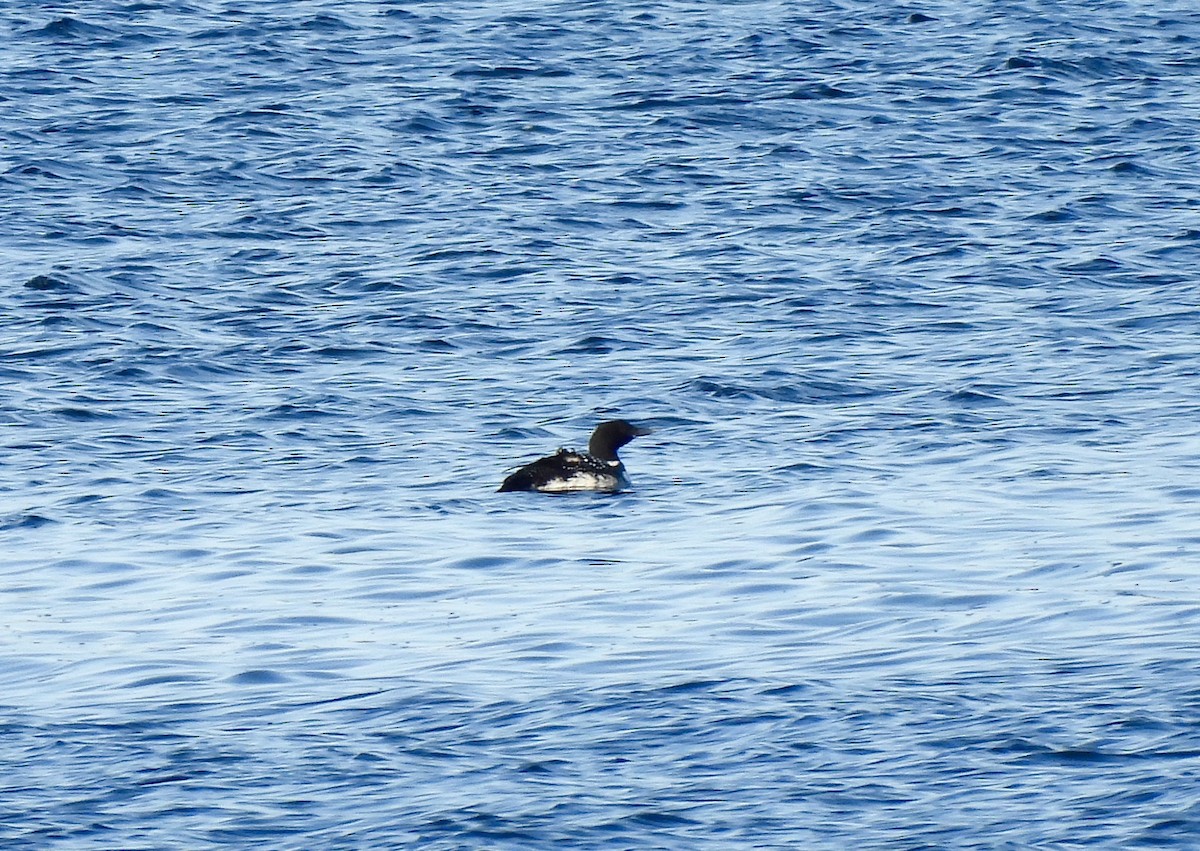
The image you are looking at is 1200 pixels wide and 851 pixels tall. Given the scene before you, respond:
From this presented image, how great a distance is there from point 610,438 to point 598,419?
1.50 metres

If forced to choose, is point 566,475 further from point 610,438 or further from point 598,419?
point 598,419

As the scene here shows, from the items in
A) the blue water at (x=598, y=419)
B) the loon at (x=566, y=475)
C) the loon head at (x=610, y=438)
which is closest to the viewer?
the blue water at (x=598, y=419)

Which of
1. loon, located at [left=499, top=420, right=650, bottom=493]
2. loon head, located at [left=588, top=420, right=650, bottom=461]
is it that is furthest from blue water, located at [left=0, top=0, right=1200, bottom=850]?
loon head, located at [left=588, top=420, right=650, bottom=461]

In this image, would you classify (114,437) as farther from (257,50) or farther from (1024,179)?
(257,50)

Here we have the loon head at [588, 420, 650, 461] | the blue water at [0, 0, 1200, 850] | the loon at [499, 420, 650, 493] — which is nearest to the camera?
the blue water at [0, 0, 1200, 850]

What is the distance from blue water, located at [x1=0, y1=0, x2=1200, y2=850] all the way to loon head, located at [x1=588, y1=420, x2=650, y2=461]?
1.28 feet

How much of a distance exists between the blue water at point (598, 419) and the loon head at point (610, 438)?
1.28 feet

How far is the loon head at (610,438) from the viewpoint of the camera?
17.7m

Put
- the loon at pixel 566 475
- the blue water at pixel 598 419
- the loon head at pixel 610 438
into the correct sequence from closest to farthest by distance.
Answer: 1. the blue water at pixel 598 419
2. the loon at pixel 566 475
3. the loon head at pixel 610 438

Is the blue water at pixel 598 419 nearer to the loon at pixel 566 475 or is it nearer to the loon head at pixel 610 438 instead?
the loon at pixel 566 475

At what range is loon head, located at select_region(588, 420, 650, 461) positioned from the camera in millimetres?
17734

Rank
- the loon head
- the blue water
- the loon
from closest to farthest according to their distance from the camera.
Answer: the blue water
the loon
the loon head

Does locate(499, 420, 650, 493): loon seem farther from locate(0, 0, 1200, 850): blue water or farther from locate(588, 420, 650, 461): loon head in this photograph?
locate(588, 420, 650, 461): loon head

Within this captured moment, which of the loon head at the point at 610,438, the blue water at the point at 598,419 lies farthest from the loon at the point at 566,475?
the loon head at the point at 610,438
